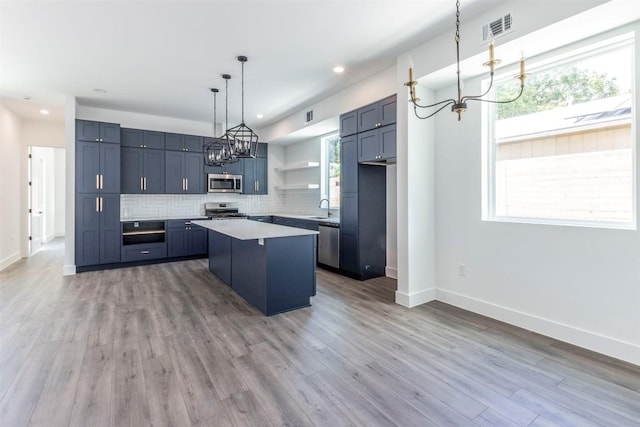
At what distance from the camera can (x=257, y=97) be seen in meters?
5.18

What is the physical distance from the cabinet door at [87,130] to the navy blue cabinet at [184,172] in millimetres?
1166

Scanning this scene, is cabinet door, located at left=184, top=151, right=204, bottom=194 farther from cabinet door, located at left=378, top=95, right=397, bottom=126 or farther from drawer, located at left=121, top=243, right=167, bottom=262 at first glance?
cabinet door, located at left=378, top=95, right=397, bottom=126

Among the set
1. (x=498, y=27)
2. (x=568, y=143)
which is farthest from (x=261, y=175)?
(x=568, y=143)

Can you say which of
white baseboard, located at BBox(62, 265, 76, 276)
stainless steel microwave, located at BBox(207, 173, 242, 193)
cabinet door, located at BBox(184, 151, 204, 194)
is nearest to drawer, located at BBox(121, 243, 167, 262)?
white baseboard, located at BBox(62, 265, 76, 276)

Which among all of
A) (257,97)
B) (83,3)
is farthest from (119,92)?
(83,3)

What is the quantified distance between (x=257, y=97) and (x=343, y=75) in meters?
1.62

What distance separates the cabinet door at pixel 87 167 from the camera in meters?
5.23

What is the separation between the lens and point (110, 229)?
552 cm

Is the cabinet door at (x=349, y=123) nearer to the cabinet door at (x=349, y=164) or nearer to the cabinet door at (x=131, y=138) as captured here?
the cabinet door at (x=349, y=164)

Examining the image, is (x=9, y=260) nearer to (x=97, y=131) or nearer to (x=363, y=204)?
(x=97, y=131)

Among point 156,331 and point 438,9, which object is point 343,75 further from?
point 156,331

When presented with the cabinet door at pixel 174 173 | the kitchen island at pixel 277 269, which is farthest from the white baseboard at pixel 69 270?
the kitchen island at pixel 277 269

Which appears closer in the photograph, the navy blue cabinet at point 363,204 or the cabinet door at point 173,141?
the navy blue cabinet at point 363,204

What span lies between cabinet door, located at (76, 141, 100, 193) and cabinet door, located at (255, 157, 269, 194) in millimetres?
3075
